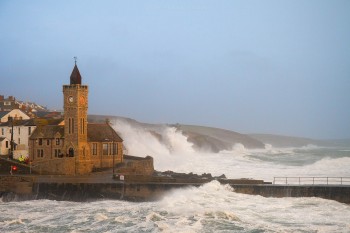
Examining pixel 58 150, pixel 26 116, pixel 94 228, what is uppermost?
pixel 26 116

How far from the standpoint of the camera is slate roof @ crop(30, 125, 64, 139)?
49.3 m

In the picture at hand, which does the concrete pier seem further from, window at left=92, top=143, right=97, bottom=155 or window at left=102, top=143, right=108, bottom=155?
window at left=102, top=143, right=108, bottom=155

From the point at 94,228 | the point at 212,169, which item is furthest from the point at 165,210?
the point at 212,169

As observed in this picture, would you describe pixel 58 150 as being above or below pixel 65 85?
below

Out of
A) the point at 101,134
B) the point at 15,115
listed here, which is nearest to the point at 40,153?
the point at 101,134

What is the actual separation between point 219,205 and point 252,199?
11.3 ft

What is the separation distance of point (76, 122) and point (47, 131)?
409cm

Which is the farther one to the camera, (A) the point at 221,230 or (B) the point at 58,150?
(B) the point at 58,150

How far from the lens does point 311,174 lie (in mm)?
55938

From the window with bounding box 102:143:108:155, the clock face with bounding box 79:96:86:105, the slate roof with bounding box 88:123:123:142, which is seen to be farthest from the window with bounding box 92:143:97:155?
the clock face with bounding box 79:96:86:105

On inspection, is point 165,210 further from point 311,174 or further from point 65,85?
point 311,174

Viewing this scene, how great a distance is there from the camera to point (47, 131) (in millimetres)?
49906

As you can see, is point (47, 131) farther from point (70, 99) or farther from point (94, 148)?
point (94, 148)

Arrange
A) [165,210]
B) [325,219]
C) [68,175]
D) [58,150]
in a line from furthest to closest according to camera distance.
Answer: [58,150], [68,175], [165,210], [325,219]
